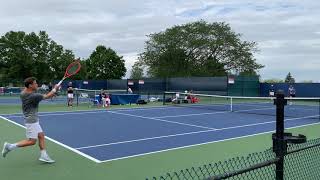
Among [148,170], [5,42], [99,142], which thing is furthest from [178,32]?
[148,170]

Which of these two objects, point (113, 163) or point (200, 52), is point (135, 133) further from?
point (200, 52)

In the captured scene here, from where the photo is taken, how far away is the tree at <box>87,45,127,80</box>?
86.4 meters

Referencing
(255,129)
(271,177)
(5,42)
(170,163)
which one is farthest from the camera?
(5,42)

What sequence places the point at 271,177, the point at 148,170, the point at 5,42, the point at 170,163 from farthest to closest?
the point at 5,42 → the point at 170,163 → the point at 148,170 → the point at 271,177

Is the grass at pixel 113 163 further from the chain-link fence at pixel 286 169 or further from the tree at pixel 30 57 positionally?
the tree at pixel 30 57

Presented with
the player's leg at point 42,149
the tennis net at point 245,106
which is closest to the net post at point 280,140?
the player's leg at point 42,149

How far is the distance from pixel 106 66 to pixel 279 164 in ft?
274

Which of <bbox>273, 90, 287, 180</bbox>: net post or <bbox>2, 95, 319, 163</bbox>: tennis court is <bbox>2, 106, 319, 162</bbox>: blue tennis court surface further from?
<bbox>273, 90, 287, 180</bbox>: net post

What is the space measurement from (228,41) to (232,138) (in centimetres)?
4274

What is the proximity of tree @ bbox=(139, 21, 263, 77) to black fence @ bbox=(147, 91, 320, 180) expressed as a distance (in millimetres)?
45509

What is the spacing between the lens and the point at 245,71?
177 ft

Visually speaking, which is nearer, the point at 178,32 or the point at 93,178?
the point at 93,178

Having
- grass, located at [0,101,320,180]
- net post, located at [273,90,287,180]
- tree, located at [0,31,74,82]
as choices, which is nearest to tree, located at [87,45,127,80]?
tree, located at [0,31,74,82]

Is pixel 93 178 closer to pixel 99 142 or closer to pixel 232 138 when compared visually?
pixel 99 142
